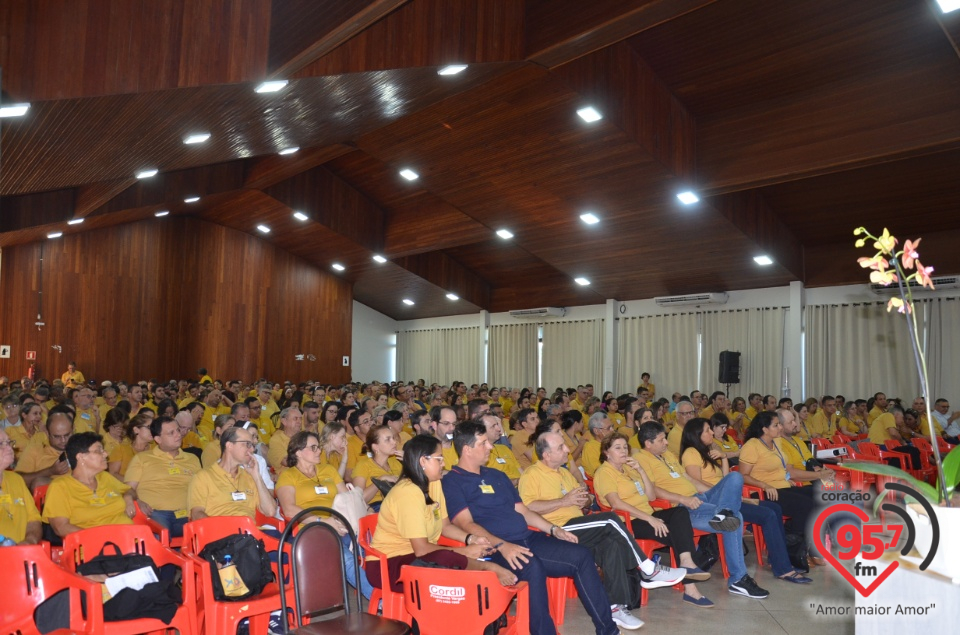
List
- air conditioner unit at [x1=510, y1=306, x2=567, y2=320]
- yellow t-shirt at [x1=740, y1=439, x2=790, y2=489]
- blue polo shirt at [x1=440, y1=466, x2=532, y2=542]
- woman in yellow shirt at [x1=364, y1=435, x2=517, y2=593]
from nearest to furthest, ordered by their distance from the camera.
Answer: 1. woman in yellow shirt at [x1=364, y1=435, x2=517, y2=593]
2. blue polo shirt at [x1=440, y1=466, x2=532, y2=542]
3. yellow t-shirt at [x1=740, y1=439, x2=790, y2=489]
4. air conditioner unit at [x1=510, y1=306, x2=567, y2=320]

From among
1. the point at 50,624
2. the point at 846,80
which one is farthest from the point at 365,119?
the point at 50,624

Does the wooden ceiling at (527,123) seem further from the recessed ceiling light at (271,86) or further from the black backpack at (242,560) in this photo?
the black backpack at (242,560)

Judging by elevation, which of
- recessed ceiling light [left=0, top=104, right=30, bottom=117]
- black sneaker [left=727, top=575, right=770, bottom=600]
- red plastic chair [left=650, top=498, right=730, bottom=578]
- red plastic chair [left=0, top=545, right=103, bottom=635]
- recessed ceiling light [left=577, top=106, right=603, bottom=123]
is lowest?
black sneaker [left=727, top=575, right=770, bottom=600]

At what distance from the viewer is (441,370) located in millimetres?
20438

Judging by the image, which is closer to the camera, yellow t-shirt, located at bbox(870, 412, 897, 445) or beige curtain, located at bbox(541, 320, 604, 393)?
yellow t-shirt, located at bbox(870, 412, 897, 445)

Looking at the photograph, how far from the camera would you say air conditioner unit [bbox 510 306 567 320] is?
17297mm

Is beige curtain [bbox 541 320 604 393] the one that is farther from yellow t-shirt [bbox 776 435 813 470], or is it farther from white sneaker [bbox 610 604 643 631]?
white sneaker [bbox 610 604 643 631]

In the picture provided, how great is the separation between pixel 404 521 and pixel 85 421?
16.3 feet

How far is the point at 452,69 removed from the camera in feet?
21.4

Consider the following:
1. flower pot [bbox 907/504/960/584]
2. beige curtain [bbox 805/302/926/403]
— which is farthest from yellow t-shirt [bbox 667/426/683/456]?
beige curtain [bbox 805/302/926/403]

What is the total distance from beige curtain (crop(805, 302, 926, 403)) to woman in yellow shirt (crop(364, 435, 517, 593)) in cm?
1108

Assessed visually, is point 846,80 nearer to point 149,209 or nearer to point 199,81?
point 199,81

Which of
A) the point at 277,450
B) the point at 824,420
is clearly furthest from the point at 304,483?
the point at 824,420

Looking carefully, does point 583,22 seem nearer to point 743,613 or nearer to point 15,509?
point 743,613
